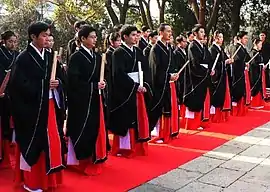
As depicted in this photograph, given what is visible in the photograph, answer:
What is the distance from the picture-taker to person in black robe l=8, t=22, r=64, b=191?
3.80 m

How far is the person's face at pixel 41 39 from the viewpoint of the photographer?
387 centimetres

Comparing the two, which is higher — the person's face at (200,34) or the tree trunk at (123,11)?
the tree trunk at (123,11)

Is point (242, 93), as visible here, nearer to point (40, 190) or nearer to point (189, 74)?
point (189, 74)

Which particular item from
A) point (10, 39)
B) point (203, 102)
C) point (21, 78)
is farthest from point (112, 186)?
point (203, 102)

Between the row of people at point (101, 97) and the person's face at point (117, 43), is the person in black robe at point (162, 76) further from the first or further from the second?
the person's face at point (117, 43)

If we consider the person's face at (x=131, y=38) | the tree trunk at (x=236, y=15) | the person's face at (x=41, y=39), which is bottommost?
the person's face at (x=41, y=39)

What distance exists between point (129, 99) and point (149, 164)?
2.69 feet

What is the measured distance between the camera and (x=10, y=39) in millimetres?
4969

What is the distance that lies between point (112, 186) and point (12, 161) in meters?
1.59

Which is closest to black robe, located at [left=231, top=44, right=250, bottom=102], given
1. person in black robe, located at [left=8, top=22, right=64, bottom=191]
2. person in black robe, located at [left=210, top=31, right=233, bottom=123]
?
person in black robe, located at [left=210, top=31, right=233, bottom=123]

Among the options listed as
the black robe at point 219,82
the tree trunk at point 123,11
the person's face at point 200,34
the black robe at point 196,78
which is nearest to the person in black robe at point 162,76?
the black robe at point 196,78

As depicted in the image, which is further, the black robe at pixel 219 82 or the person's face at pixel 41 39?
the black robe at pixel 219 82

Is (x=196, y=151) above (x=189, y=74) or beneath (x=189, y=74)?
beneath

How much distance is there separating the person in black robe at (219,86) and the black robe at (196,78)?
0.48m
